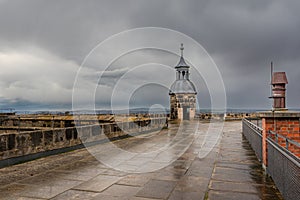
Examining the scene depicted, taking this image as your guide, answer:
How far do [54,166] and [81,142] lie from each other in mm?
2770

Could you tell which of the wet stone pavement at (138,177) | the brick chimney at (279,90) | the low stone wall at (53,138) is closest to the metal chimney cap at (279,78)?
the brick chimney at (279,90)

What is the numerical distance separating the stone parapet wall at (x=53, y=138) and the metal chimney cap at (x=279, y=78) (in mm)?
6255

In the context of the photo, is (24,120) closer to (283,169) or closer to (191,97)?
(191,97)

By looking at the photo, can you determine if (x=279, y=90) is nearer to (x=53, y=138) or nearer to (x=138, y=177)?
(x=138, y=177)

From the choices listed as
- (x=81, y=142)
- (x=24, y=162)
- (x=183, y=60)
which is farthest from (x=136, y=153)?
(x=183, y=60)

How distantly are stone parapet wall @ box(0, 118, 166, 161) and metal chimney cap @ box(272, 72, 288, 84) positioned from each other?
6.26 metres

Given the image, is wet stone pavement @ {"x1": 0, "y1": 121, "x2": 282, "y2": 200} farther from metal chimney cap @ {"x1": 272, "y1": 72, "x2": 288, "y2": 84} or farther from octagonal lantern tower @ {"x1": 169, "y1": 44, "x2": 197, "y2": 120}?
octagonal lantern tower @ {"x1": 169, "y1": 44, "x2": 197, "y2": 120}

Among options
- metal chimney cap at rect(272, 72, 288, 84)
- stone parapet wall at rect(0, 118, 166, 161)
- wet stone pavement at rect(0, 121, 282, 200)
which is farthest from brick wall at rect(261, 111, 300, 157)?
stone parapet wall at rect(0, 118, 166, 161)

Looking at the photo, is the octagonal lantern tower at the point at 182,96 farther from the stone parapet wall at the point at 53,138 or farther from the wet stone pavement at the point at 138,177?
the wet stone pavement at the point at 138,177

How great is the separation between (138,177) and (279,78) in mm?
3930

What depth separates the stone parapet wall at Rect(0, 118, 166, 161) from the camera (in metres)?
6.46

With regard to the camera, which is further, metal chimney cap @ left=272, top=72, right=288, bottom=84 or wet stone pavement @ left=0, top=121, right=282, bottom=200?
metal chimney cap @ left=272, top=72, right=288, bottom=84

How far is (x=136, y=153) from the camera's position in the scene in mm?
8203

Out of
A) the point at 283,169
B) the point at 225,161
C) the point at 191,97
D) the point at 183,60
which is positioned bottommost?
the point at 225,161
